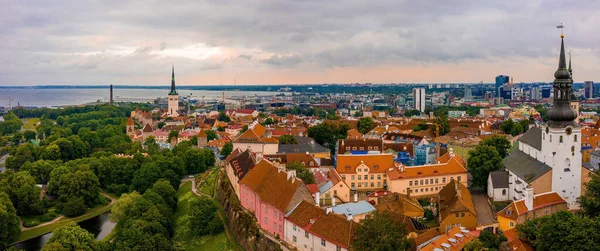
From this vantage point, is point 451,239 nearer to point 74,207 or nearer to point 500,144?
point 500,144

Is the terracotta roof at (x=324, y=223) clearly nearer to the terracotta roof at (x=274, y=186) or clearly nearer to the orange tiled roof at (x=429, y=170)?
the terracotta roof at (x=274, y=186)

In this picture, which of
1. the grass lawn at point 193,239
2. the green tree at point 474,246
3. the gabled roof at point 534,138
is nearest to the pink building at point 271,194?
the grass lawn at point 193,239

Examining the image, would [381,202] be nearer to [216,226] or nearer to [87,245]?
[216,226]

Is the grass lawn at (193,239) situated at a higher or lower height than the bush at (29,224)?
higher

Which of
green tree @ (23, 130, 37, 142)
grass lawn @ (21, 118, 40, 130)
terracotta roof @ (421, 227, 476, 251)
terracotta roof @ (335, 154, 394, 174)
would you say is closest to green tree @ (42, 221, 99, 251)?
terracotta roof @ (335, 154, 394, 174)

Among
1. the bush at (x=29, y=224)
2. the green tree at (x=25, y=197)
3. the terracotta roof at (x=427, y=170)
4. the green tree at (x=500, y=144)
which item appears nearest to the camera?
the terracotta roof at (x=427, y=170)

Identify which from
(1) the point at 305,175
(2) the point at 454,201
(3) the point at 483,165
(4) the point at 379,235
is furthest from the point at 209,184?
(4) the point at 379,235

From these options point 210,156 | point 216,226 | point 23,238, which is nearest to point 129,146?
point 210,156

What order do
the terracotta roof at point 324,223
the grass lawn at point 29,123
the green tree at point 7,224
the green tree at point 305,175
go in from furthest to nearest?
the grass lawn at point 29,123
the green tree at point 7,224
the green tree at point 305,175
the terracotta roof at point 324,223
